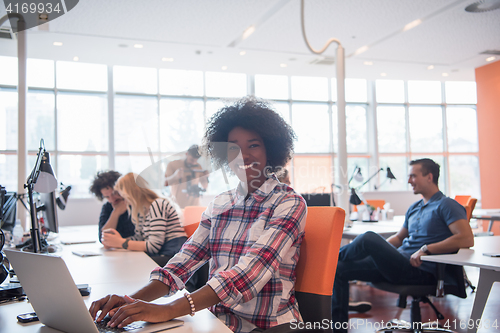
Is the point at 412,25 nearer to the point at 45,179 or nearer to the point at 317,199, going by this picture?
the point at 317,199

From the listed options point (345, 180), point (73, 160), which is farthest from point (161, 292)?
point (73, 160)

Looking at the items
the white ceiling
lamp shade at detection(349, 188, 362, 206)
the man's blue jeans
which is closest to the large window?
the white ceiling

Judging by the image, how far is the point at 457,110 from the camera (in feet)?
37.8

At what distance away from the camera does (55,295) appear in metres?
0.89

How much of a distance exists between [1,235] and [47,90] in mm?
8432

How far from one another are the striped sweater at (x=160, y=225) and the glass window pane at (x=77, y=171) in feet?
22.8

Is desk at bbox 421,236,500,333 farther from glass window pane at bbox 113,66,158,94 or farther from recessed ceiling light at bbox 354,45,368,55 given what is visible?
glass window pane at bbox 113,66,158,94

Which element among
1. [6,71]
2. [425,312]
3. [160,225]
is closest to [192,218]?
[160,225]

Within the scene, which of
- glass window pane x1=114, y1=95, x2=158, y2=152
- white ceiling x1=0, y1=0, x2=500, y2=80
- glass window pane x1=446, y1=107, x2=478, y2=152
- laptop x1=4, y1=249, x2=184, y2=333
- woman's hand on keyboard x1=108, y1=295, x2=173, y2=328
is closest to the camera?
laptop x1=4, y1=249, x2=184, y2=333

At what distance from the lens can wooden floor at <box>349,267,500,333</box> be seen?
2.96m

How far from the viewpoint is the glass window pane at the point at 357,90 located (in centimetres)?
1095

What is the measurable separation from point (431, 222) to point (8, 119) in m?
8.87

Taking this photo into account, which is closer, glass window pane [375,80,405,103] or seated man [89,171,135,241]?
seated man [89,171,135,241]

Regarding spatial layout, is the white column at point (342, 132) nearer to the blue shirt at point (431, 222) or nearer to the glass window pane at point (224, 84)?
the blue shirt at point (431, 222)
